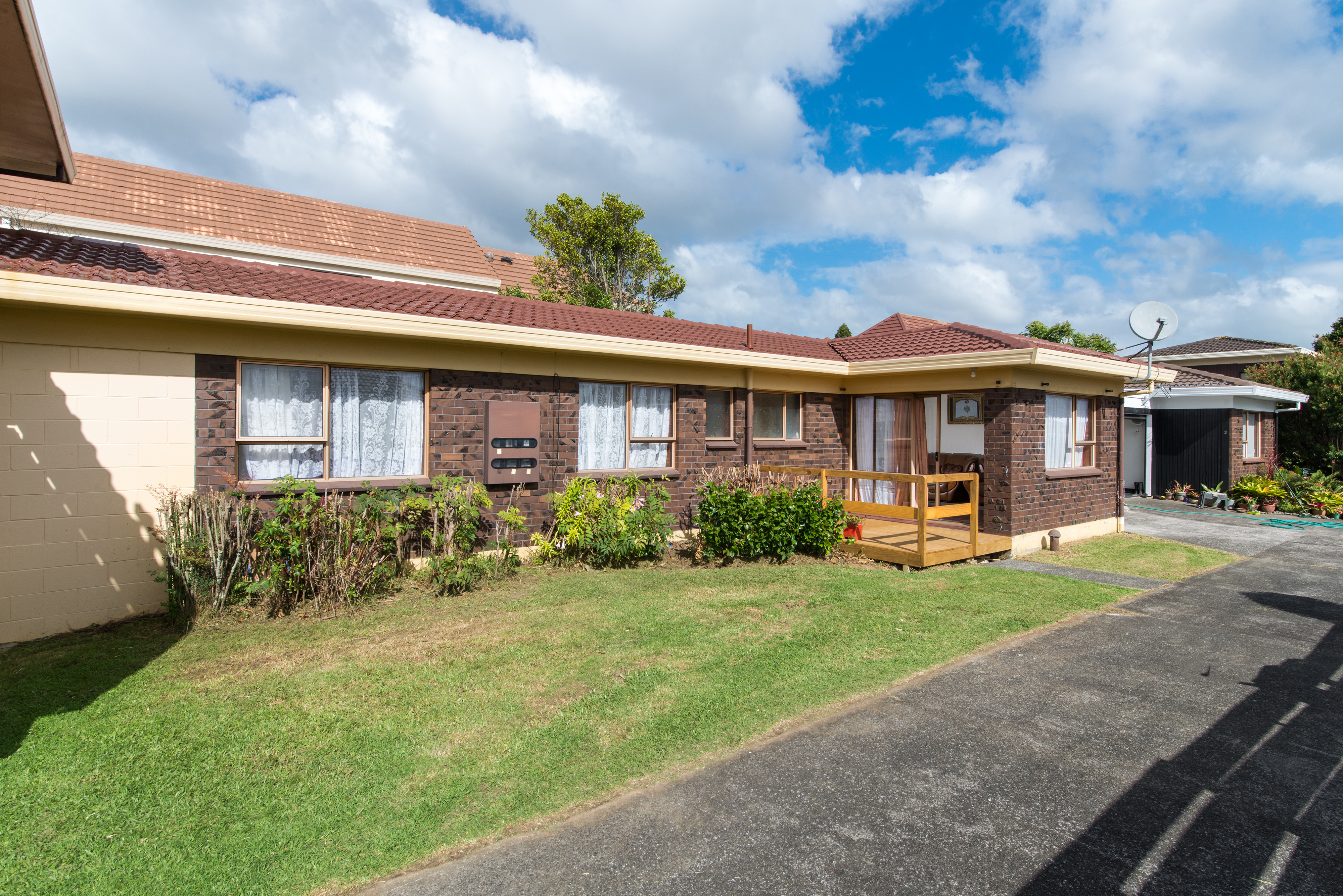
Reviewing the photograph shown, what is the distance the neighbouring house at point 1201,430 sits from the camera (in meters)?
16.0

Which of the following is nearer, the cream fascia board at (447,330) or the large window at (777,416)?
the cream fascia board at (447,330)

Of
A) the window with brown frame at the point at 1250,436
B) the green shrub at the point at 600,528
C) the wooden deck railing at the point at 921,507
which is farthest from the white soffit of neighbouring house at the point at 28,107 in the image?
the window with brown frame at the point at 1250,436

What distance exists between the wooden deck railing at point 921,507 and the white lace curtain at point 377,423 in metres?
5.21

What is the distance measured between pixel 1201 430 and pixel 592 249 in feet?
65.2

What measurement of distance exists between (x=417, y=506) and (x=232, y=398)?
206 cm

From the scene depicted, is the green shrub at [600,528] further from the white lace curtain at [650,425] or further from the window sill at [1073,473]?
the window sill at [1073,473]

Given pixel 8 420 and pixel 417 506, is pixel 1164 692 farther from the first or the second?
pixel 8 420

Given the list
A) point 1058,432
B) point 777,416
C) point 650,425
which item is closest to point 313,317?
point 650,425

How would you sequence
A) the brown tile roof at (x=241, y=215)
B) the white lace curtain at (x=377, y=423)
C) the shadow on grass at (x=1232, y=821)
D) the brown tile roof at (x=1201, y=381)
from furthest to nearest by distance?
the brown tile roof at (x=1201, y=381), the brown tile roof at (x=241, y=215), the white lace curtain at (x=377, y=423), the shadow on grass at (x=1232, y=821)

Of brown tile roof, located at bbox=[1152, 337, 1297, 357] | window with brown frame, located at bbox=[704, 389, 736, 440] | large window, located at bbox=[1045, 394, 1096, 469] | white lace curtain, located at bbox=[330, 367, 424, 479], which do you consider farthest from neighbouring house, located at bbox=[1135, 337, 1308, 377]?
white lace curtain, located at bbox=[330, 367, 424, 479]

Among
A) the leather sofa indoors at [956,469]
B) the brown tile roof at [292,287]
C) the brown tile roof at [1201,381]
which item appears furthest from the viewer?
the brown tile roof at [1201,381]

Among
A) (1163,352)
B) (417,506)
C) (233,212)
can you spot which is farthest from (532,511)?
(1163,352)

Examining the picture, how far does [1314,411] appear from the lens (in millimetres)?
17641

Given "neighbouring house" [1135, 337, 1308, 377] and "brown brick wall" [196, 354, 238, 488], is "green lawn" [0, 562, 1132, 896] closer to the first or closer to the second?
"brown brick wall" [196, 354, 238, 488]
